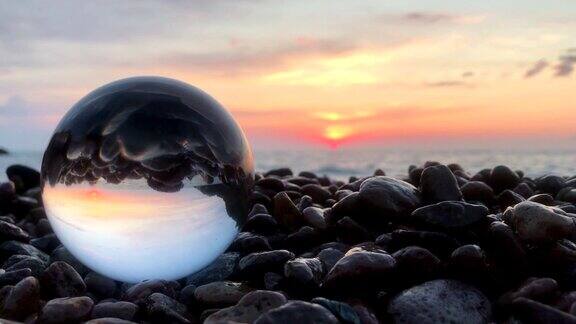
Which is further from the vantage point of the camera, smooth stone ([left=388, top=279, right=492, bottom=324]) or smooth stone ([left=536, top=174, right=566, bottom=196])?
smooth stone ([left=536, top=174, right=566, bottom=196])

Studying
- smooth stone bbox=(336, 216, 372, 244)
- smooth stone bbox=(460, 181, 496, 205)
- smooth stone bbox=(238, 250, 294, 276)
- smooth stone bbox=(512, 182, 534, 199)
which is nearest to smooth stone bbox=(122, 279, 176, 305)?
smooth stone bbox=(238, 250, 294, 276)

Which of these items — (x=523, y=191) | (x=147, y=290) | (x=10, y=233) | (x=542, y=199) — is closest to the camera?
(x=147, y=290)

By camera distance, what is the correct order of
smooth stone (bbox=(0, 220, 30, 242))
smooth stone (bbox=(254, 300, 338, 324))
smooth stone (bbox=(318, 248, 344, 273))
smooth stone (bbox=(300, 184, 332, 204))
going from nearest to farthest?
smooth stone (bbox=(254, 300, 338, 324)) < smooth stone (bbox=(318, 248, 344, 273)) < smooth stone (bbox=(0, 220, 30, 242)) < smooth stone (bbox=(300, 184, 332, 204))

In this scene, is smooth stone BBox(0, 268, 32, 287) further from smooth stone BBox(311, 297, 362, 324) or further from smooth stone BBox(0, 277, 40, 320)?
smooth stone BBox(311, 297, 362, 324)

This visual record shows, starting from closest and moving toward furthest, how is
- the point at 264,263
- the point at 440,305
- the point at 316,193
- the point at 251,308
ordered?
the point at 251,308 < the point at 440,305 < the point at 264,263 < the point at 316,193

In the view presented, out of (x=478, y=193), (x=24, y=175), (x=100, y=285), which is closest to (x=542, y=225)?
(x=478, y=193)

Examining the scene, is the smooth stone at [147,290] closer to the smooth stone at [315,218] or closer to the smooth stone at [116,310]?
the smooth stone at [116,310]

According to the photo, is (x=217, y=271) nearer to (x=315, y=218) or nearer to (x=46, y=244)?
(x=315, y=218)
